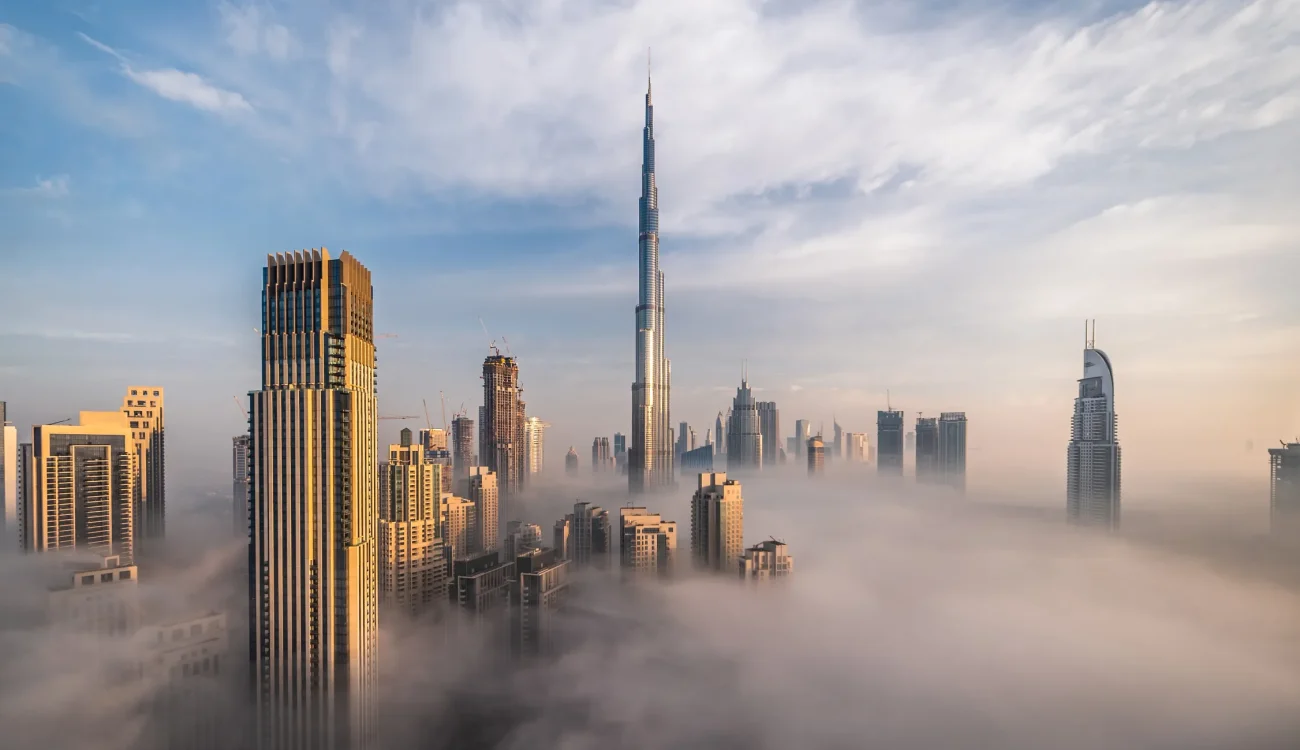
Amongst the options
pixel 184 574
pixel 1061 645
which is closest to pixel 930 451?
pixel 1061 645

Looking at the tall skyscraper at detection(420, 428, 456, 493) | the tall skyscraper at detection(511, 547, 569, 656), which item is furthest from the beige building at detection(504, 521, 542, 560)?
the tall skyscraper at detection(420, 428, 456, 493)

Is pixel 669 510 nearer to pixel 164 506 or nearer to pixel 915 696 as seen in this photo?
pixel 915 696

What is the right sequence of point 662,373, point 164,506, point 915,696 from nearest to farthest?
point 915,696 → point 164,506 → point 662,373

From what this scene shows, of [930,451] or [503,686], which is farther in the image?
[930,451]

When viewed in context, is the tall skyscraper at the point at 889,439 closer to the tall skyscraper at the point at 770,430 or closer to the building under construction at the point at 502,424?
the tall skyscraper at the point at 770,430

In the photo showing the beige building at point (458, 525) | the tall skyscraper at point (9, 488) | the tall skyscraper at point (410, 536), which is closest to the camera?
the tall skyscraper at point (9, 488)

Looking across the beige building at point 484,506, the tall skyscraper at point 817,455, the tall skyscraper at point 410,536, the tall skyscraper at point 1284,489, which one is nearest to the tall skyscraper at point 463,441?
the beige building at point 484,506

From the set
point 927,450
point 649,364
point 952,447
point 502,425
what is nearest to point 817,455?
point 927,450
